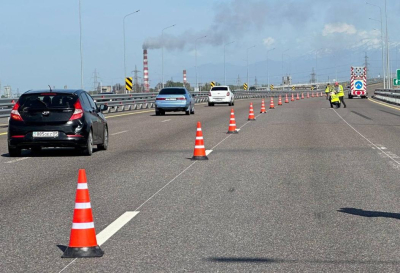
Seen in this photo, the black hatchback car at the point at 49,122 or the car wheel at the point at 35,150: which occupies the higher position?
the black hatchback car at the point at 49,122

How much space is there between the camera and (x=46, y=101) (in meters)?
17.2

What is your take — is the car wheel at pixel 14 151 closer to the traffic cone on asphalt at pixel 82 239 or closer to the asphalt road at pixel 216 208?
the asphalt road at pixel 216 208

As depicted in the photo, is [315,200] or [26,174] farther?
[26,174]

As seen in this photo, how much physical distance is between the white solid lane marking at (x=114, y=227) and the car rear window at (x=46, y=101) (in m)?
8.24

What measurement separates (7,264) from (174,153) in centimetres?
1108

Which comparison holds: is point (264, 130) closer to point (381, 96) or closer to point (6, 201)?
point (6, 201)

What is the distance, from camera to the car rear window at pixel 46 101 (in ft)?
56.3

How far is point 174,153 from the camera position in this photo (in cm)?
1775

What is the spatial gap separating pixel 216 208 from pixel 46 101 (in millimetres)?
8491

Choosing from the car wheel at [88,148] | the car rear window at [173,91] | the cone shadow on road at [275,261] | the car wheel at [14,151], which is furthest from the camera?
the car rear window at [173,91]

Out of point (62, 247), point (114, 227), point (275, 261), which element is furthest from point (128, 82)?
point (275, 261)

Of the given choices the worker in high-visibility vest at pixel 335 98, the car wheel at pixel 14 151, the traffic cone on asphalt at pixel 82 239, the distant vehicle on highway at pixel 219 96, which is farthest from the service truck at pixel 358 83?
the traffic cone on asphalt at pixel 82 239

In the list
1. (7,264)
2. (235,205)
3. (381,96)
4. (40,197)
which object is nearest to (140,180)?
(40,197)

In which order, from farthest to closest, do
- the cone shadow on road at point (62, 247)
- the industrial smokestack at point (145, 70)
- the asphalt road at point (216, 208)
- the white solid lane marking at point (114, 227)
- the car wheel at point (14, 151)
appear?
the industrial smokestack at point (145, 70)
the car wheel at point (14, 151)
the white solid lane marking at point (114, 227)
the cone shadow on road at point (62, 247)
the asphalt road at point (216, 208)
